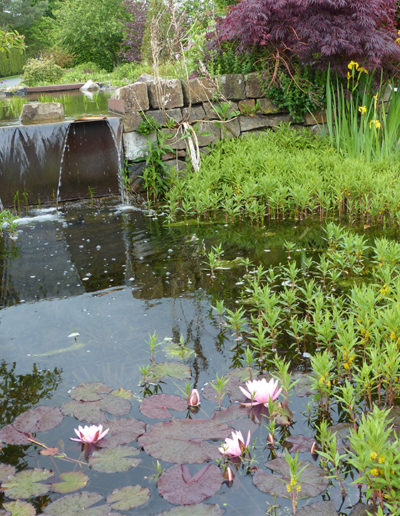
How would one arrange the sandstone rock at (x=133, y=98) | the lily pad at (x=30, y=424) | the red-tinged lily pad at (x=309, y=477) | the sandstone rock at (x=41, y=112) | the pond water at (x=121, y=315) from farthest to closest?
the sandstone rock at (x=41, y=112) < the sandstone rock at (x=133, y=98) < the lily pad at (x=30, y=424) < the pond water at (x=121, y=315) < the red-tinged lily pad at (x=309, y=477)

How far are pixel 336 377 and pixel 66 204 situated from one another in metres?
4.56

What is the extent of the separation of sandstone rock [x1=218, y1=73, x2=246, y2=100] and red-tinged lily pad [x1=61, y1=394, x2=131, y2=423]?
4895 millimetres

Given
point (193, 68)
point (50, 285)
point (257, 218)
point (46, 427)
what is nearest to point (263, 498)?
point (46, 427)

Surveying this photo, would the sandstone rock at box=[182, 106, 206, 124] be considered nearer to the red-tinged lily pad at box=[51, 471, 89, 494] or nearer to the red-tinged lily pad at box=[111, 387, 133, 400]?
the red-tinged lily pad at box=[111, 387, 133, 400]

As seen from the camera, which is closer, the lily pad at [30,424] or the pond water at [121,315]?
the pond water at [121,315]

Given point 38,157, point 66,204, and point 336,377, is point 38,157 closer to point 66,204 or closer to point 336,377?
point 66,204

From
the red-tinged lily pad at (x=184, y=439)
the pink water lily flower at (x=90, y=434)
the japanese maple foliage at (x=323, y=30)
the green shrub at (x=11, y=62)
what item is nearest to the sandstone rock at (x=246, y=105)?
the japanese maple foliage at (x=323, y=30)

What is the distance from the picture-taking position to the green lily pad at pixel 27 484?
69.4 inches

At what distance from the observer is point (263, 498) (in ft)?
5.72

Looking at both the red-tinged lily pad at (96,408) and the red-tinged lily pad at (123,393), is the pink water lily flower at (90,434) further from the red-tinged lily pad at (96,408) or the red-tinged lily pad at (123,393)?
the red-tinged lily pad at (123,393)

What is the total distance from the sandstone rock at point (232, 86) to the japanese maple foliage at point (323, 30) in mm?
401

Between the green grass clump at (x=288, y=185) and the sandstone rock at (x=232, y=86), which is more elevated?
the sandstone rock at (x=232, y=86)

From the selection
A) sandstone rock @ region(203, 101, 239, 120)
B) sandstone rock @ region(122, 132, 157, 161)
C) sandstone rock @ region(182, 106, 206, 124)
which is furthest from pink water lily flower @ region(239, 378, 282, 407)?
sandstone rock @ region(203, 101, 239, 120)

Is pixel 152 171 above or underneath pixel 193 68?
underneath
